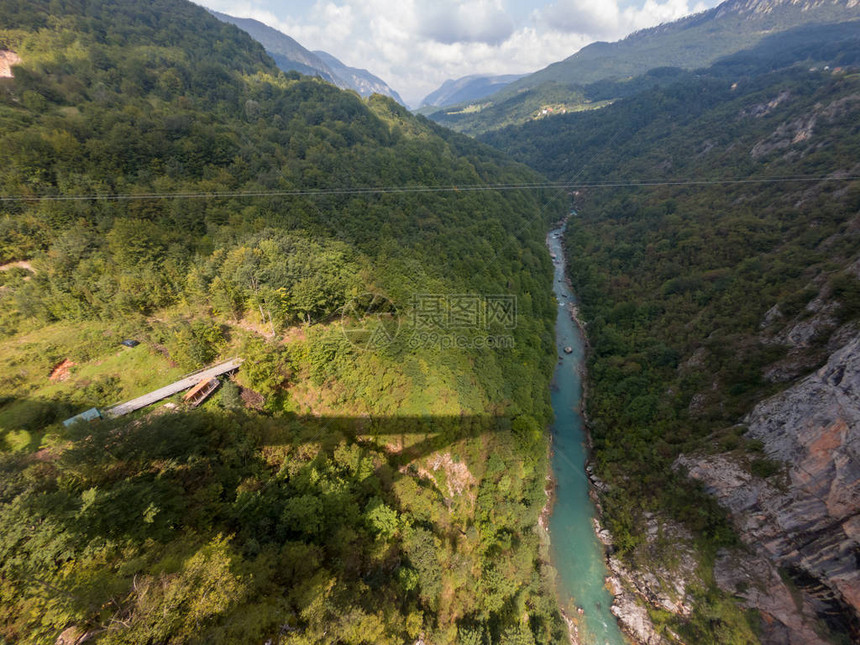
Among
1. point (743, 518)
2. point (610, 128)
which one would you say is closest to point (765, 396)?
point (743, 518)

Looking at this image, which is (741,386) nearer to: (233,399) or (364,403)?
(364,403)

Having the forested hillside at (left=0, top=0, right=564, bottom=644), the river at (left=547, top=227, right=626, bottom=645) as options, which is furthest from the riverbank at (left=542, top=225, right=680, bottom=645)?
the forested hillside at (left=0, top=0, right=564, bottom=644)

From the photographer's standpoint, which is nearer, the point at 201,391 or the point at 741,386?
the point at 201,391

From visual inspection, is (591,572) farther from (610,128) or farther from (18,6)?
(610,128)

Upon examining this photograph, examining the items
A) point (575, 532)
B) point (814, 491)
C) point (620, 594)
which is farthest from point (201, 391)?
point (814, 491)

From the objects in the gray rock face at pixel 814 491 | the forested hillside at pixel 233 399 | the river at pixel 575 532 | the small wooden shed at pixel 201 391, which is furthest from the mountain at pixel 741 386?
the small wooden shed at pixel 201 391

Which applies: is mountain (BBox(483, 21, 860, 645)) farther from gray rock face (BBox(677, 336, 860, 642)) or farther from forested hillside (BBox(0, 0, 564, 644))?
forested hillside (BBox(0, 0, 564, 644))

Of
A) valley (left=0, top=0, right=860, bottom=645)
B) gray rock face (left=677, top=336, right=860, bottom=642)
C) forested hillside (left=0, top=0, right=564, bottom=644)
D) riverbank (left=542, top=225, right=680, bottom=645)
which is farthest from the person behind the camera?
riverbank (left=542, top=225, right=680, bottom=645)
